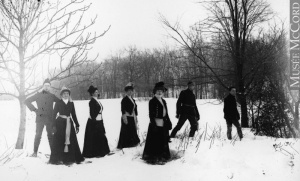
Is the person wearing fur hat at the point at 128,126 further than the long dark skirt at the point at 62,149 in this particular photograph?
Yes

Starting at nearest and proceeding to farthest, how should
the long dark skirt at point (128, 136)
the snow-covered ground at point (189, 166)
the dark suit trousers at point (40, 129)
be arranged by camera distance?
the snow-covered ground at point (189, 166)
the dark suit trousers at point (40, 129)
the long dark skirt at point (128, 136)

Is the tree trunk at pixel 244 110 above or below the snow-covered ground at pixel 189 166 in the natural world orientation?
above

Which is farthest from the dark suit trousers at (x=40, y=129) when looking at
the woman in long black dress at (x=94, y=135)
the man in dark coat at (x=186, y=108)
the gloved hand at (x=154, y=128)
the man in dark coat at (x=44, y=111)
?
the man in dark coat at (x=186, y=108)

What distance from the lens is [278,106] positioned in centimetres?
1100

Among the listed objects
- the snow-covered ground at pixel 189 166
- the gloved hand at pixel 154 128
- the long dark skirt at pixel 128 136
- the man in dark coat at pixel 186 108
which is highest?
the man in dark coat at pixel 186 108

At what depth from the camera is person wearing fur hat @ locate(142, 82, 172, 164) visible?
632 centimetres

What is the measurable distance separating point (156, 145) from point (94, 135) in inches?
76.6

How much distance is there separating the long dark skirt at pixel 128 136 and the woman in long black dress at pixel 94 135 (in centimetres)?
68

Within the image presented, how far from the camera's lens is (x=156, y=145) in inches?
249

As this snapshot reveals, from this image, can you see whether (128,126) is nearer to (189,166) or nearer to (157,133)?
(157,133)

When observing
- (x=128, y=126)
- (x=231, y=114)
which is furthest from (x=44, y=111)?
(x=231, y=114)

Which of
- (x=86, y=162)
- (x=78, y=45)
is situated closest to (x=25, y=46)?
(x=78, y=45)

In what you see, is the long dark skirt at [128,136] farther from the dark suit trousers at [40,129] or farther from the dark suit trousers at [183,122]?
the dark suit trousers at [40,129]

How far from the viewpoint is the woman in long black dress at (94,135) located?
23.7ft
